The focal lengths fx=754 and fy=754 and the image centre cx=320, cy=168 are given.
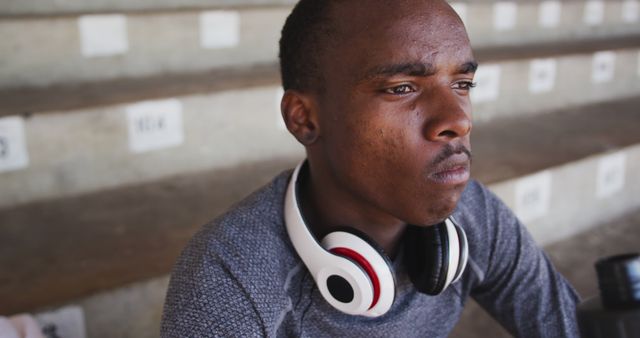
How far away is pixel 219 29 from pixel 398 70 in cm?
142

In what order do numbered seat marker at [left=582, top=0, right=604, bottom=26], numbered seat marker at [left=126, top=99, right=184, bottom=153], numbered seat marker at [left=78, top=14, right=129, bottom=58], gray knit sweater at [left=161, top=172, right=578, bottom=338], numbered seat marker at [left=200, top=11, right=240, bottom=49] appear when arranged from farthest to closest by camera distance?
numbered seat marker at [left=582, top=0, right=604, bottom=26]
numbered seat marker at [left=200, top=11, right=240, bottom=49]
numbered seat marker at [left=78, top=14, right=129, bottom=58]
numbered seat marker at [left=126, top=99, right=184, bottom=153]
gray knit sweater at [left=161, top=172, right=578, bottom=338]

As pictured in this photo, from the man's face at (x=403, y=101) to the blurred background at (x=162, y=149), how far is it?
648 mm

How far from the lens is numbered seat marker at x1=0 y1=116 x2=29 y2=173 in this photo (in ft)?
5.09

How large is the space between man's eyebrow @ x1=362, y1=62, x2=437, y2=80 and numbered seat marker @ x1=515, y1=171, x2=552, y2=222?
1133mm

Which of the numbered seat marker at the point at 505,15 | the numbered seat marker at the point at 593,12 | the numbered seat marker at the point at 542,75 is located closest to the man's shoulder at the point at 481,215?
the numbered seat marker at the point at 542,75

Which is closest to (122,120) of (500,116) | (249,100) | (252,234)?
(249,100)

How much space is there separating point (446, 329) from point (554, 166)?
41.6 inches

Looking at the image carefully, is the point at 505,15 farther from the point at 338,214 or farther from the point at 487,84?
the point at 338,214

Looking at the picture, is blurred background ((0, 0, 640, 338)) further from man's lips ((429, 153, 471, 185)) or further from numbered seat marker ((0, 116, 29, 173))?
man's lips ((429, 153, 471, 185))

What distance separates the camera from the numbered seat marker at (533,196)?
1.82 metres

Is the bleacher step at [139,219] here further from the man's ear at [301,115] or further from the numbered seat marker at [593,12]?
the numbered seat marker at [593,12]

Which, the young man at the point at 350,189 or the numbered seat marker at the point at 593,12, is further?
the numbered seat marker at the point at 593,12

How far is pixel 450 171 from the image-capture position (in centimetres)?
75

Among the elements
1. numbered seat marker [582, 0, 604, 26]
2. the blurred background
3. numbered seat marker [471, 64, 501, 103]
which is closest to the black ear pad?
the blurred background
